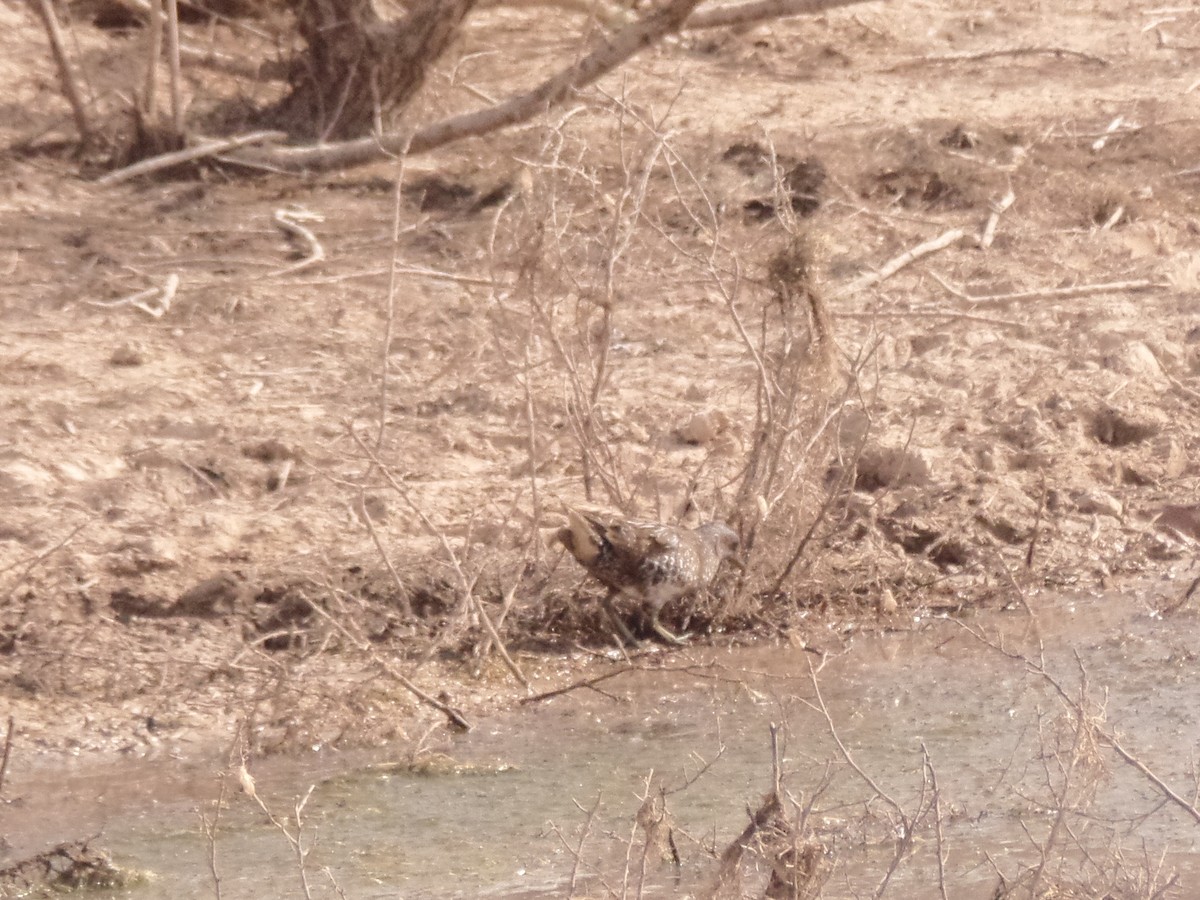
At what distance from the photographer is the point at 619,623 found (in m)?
5.29

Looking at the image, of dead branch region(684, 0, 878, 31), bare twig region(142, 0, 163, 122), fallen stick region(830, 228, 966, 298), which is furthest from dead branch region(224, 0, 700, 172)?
fallen stick region(830, 228, 966, 298)

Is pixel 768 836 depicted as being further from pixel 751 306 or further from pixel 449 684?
pixel 751 306

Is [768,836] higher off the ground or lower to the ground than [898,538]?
higher

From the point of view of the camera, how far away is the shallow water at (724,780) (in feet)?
13.3

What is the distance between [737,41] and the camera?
9.56 m

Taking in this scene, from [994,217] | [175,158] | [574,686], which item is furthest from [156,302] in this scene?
[994,217]

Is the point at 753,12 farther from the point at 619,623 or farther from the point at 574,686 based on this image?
the point at 574,686

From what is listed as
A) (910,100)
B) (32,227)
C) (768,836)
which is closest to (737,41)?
(910,100)

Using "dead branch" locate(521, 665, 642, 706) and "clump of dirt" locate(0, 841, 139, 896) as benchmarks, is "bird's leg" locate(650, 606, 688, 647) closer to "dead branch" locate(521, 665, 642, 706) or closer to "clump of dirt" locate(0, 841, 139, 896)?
"dead branch" locate(521, 665, 642, 706)

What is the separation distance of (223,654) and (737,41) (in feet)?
17.9

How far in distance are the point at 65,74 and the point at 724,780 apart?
172 inches

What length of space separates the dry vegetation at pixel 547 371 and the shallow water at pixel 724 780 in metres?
0.21

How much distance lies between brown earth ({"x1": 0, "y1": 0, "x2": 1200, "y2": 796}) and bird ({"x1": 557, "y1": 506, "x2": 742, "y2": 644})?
188mm

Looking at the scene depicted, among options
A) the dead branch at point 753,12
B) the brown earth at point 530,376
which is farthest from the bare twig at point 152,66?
the dead branch at point 753,12
